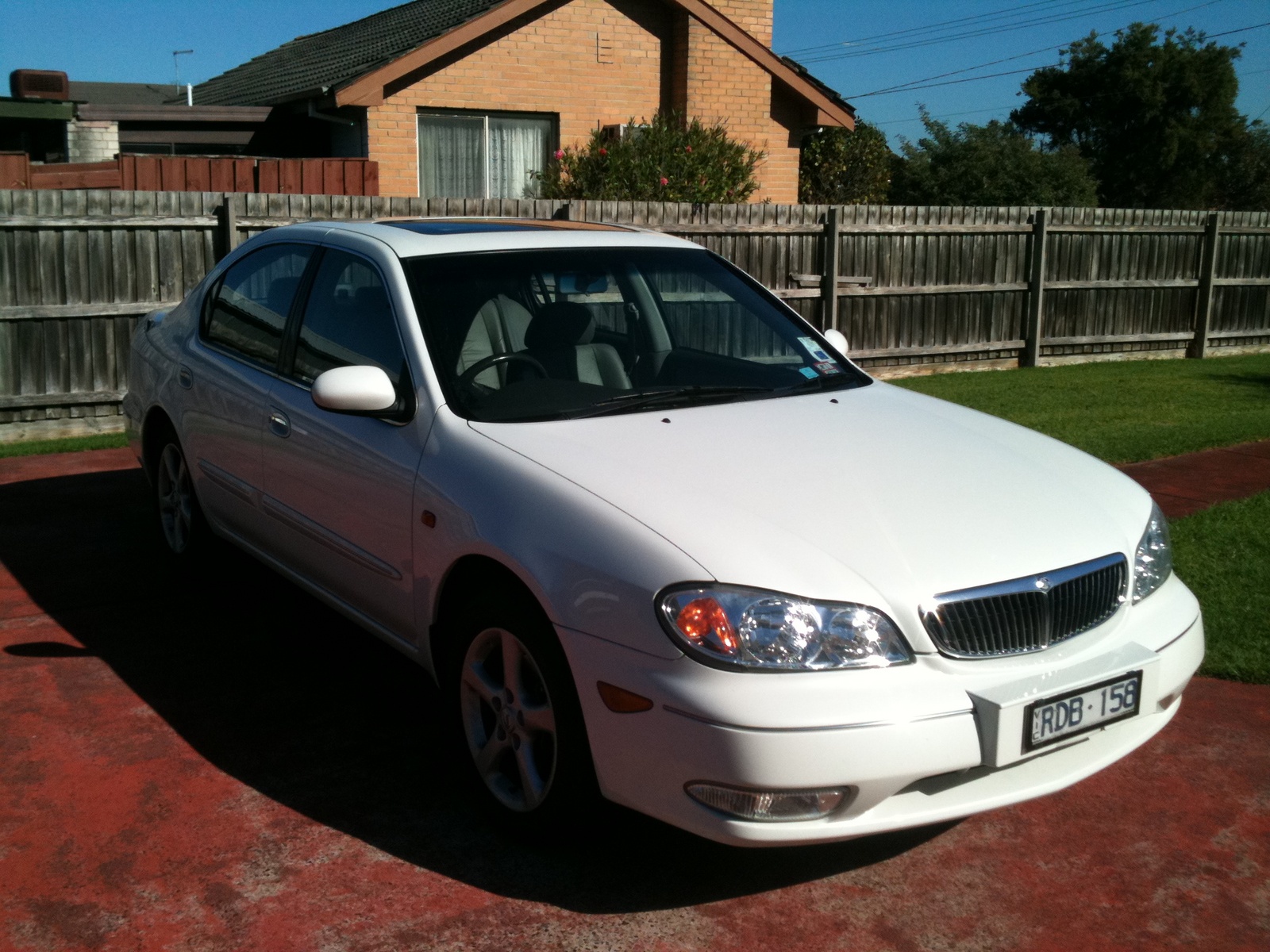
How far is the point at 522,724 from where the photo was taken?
3.57m

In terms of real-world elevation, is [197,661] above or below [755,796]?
below

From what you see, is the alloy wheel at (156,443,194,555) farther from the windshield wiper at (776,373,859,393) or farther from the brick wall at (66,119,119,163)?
the brick wall at (66,119,119,163)

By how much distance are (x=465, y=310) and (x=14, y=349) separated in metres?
6.58

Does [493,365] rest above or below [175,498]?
above

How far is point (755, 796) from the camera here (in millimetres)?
3049

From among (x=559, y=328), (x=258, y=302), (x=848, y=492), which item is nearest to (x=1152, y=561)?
(x=848, y=492)

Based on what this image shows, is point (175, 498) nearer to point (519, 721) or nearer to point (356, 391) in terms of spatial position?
point (356, 391)

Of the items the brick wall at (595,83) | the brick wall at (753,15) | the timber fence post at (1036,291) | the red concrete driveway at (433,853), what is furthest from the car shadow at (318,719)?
the brick wall at (753,15)

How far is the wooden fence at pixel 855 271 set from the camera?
9727mm

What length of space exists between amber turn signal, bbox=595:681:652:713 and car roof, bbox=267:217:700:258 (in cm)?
197

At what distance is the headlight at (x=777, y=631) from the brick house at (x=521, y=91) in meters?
14.5

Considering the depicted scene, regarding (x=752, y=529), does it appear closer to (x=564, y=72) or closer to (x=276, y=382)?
(x=276, y=382)

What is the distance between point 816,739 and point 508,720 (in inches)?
39.8

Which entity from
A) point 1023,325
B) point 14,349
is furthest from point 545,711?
point 1023,325
